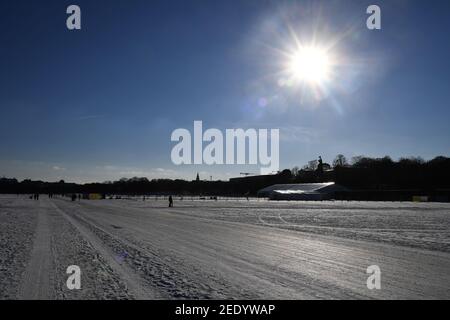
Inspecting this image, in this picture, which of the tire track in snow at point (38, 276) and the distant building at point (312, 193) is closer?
the tire track in snow at point (38, 276)

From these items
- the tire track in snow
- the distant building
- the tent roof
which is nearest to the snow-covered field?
the tire track in snow

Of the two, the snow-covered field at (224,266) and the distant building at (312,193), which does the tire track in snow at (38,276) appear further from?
the distant building at (312,193)

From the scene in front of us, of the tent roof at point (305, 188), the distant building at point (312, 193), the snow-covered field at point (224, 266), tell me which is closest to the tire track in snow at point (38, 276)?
the snow-covered field at point (224, 266)

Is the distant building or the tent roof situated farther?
the tent roof

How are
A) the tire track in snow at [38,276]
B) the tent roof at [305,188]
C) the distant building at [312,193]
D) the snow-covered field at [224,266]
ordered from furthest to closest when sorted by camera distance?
the tent roof at [305,188] → the distant building at [312,193] → the snow-covered field at [224,266] → the tire track in snow at [38,276]

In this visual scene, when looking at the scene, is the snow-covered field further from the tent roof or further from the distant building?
the tent roof

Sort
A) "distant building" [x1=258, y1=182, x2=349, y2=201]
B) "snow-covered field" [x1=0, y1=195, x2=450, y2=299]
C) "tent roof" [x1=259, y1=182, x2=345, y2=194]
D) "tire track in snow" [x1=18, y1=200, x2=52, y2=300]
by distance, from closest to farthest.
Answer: "tire track in snow" [x1=18, y1=200, x2=52, y2=300]
"snow-covered field" [x1=0, y1=195, x2=450, y2=299]
"distant building" [x1=258, y1=182, x2=349, y2=201]
"tent roof" [x1=259, y1=182, x2=345, y2=194]

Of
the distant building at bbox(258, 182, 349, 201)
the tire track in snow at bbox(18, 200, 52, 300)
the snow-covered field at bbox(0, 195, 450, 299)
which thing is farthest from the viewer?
the distant building at bbox(258, 182, 349, 201)

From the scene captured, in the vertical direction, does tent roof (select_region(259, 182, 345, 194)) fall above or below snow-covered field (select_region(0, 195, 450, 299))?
above

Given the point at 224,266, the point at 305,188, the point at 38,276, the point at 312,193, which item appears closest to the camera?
the point at 38,276

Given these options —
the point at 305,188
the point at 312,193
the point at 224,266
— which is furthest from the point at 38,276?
the point at 305,188

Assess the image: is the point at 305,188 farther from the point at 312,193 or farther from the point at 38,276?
the point at 38,276

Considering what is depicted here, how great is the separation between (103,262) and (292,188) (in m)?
118
